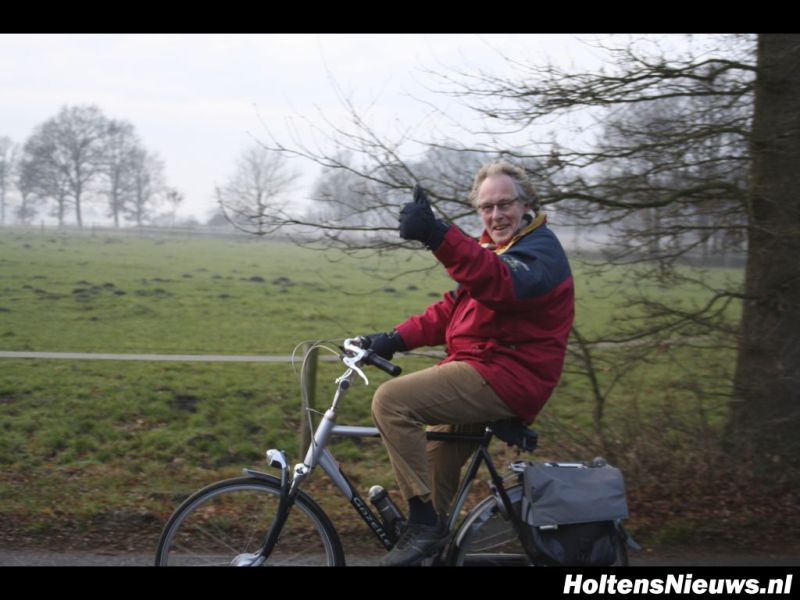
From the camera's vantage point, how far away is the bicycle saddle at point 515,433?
3846 mm

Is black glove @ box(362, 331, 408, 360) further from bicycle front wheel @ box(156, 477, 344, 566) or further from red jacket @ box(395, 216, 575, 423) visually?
bicycle front wheel @ box(156, 477, 344, 566)

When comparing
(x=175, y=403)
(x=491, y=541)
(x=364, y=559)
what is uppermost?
(x=491, y=541)

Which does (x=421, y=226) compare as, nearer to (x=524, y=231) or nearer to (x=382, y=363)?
(x=524, y=231)

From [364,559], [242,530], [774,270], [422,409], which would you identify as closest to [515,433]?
[422,409]

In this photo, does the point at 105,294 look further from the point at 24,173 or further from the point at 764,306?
the point at 764,306

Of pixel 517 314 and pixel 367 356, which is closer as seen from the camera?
pixel 517 314

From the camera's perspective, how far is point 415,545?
12.5 ft

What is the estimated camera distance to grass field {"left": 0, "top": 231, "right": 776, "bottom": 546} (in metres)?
5.97

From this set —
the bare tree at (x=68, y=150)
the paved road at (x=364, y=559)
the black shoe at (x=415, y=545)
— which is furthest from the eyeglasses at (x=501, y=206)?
the bare tree at (x=68, y=150)

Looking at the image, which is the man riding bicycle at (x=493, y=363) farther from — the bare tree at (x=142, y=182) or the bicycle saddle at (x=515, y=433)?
the bare tree at (x=142, y=182)

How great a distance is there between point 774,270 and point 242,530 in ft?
14.5
